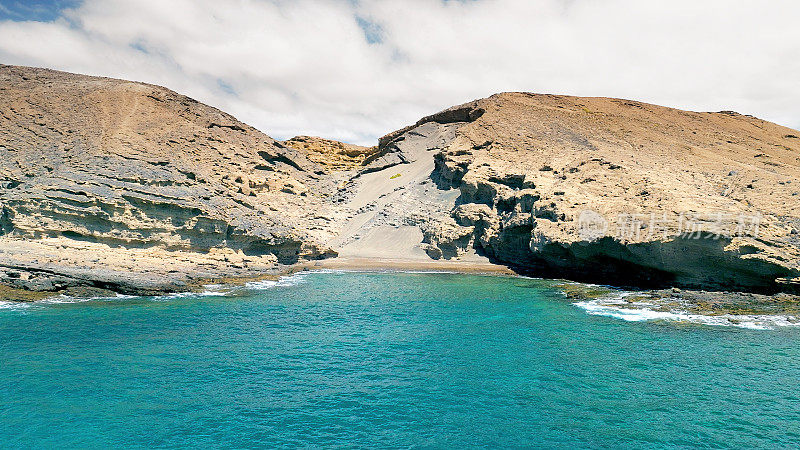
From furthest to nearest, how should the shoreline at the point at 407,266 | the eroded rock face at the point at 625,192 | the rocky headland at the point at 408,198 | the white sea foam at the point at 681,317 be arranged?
the shoreline at the point at 407,266
the rocky headland at the point at 408,198
the eroded rock face at the point at 625,192
the white sea foam at the point at 681,317

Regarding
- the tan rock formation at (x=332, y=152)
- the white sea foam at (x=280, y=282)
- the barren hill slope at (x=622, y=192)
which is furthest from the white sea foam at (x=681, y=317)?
the tan rock formation at (x=332, y=152)

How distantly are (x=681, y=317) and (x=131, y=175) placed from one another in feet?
134

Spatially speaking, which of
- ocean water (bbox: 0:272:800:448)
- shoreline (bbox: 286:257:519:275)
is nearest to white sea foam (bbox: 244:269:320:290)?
shoreline (bbox: 286:257:519:275)

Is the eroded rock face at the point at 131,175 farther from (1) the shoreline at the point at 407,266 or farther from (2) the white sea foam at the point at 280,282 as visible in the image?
(2) the white sea foam at the point at 280,282

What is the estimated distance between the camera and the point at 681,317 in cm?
2380

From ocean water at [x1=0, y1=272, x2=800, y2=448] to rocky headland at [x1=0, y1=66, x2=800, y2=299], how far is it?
8244mm

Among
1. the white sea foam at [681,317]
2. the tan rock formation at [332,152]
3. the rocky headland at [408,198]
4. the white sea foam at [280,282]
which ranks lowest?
the white sea foam at [280,282]

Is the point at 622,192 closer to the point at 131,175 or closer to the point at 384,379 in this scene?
the point at 384,379

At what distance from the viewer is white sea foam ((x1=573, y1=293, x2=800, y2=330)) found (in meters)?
22.1

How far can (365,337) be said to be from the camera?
20.6 metres

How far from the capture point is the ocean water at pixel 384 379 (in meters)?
11.5

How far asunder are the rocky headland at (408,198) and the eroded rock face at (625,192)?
177 mm

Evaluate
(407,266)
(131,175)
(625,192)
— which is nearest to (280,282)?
(407,266)

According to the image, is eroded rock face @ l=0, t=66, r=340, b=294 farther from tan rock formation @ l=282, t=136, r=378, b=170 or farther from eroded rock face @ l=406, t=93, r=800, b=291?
tan rock formation @ l=282, t=136, r=378, b=170
